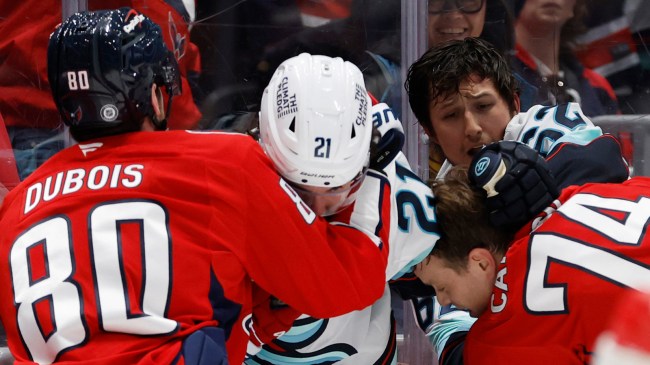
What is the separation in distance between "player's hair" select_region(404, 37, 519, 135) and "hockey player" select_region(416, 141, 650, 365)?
1.43ft

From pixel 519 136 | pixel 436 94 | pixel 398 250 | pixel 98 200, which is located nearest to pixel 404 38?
pixel 436 94

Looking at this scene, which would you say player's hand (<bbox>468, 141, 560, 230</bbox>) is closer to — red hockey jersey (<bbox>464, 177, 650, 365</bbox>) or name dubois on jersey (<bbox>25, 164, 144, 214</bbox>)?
red hockey jersey (<bbox>464, 177, 650, 365</bbox>)

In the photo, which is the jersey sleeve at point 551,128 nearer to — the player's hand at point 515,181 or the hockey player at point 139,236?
the player's hand at point 515,181

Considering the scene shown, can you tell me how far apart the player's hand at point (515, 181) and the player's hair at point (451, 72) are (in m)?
0.49

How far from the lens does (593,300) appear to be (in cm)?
135

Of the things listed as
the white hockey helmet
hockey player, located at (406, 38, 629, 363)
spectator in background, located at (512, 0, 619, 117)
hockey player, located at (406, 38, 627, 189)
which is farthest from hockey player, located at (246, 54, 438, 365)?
spectator in background, located at (512, 0, 619, 117)

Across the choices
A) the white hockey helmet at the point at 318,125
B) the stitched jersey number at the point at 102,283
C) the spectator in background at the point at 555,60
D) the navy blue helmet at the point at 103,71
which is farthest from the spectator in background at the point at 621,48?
the stitched jersey number at the point at 102,283

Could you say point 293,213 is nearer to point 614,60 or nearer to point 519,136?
point 519,136

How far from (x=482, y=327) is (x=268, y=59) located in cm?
93

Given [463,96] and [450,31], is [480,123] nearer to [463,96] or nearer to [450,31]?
[463,96]

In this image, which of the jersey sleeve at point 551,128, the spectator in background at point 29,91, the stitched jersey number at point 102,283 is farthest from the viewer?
the spectator in background at point 29,91

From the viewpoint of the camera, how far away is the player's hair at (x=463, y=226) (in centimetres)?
154

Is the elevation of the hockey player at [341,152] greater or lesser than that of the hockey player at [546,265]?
greater

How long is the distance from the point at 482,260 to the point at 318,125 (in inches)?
17.3
